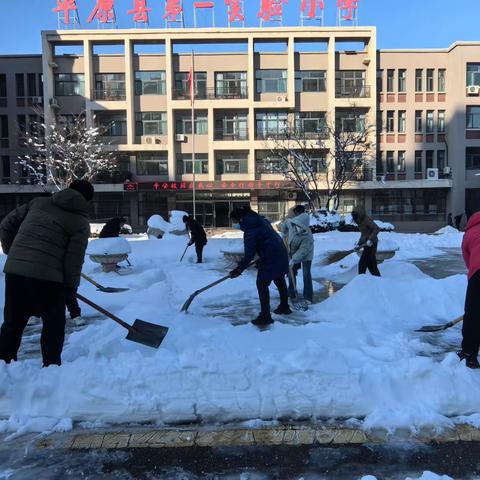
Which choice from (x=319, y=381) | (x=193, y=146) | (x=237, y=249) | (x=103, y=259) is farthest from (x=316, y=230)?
(x=319, y=381)

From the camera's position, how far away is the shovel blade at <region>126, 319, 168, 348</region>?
4809mm

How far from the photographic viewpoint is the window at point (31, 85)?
131 feet

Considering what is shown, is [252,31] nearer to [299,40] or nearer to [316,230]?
[299,40]

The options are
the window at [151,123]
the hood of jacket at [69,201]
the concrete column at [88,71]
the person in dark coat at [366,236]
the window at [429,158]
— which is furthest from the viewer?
the window at [429,158]

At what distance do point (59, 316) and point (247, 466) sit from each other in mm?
2061

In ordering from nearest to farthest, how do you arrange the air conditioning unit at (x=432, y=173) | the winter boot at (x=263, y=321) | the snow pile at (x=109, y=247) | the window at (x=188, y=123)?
the winter boot at (x=263, y=321), the snow pile at (x=109, y=247), the air conditioning unit at (x=432, y=173), the window at (x=188, y=123)

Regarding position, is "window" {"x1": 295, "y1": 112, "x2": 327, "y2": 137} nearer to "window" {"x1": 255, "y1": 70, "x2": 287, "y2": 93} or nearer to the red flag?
"window" {"x1": 255, "y1": 70, "x2": 287, "y2": 93}

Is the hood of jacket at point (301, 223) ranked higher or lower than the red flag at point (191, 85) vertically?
lower

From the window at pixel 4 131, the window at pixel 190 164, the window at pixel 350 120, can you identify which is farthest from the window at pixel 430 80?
the window at pixel 4 131

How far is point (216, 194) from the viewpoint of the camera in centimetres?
3981

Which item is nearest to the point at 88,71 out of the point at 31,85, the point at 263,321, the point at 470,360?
the point at 31,85

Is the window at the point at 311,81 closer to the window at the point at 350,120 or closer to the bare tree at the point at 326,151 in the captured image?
the window at the point at 350,120

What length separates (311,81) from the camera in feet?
132

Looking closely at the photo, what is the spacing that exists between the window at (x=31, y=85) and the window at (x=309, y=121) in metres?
21.0
